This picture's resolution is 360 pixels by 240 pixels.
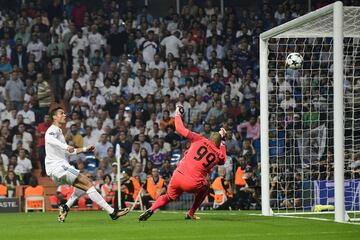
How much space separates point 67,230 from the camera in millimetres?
15711

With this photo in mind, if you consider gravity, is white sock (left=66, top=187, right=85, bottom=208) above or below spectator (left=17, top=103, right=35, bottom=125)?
below

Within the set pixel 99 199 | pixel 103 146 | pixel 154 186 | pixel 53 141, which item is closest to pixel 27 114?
pixel 103 146

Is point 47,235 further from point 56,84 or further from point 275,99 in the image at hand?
point 56,84

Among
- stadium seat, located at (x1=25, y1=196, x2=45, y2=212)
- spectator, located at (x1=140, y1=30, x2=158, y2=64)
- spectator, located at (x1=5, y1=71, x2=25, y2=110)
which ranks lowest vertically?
stadium seat, located at (x1=25, y1=196, x2=45, y2=212)

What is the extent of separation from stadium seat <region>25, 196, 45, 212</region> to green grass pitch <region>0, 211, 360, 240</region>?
7.38 meters

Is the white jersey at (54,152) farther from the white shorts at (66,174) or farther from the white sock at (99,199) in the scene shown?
the white sock at (99,199)

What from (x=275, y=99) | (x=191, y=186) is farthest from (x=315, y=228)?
(x=275, y=99)

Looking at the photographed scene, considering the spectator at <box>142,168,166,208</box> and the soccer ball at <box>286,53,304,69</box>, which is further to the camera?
the spectator at <box>142,168,166,208</box>

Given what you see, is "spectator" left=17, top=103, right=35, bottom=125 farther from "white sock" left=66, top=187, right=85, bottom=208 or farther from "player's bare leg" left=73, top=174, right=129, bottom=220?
"player's bare leg" left=73, top=174, right=129, bottom=220

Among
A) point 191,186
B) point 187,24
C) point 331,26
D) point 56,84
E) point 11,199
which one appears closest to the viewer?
point 191,186

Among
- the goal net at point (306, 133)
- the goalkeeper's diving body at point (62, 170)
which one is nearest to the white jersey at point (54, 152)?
the goalkeeper's diving body at point (62, 170)

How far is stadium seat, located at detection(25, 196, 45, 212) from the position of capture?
25906 millimetres

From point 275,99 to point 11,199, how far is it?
7.44m

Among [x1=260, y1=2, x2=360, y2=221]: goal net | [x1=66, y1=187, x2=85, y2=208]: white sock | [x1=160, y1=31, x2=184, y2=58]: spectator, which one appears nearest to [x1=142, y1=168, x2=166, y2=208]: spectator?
[x1=260, y1=2, x2=360, y2=221]: goal net
